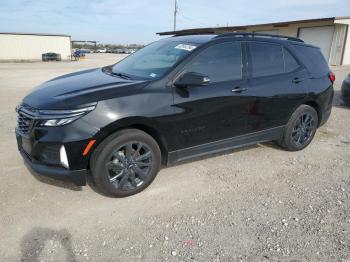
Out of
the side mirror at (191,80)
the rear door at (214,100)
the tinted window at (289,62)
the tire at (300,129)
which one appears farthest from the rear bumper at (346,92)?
the side mirror at (191,80)

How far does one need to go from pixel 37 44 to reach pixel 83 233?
146ft

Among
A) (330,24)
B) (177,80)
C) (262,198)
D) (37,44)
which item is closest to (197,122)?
(177,80)

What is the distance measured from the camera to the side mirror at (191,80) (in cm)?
350

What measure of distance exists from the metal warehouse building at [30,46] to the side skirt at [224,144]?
4217 cm

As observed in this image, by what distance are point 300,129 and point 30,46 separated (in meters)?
43.3

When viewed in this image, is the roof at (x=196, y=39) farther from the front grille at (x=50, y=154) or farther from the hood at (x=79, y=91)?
the front grille at (x=50, y=154)

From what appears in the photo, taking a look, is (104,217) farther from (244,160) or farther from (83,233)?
(244,160)

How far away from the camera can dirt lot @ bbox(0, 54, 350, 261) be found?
2713 mm

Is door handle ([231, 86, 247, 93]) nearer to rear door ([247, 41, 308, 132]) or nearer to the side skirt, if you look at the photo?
rear door ([247, 41, 308, 132])

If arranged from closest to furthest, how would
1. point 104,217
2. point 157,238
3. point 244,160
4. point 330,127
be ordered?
point 157,238 < point 104,217 < point 244,160 < point 330,127

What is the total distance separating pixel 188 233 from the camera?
9.70ft

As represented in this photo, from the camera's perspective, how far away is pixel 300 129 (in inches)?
200

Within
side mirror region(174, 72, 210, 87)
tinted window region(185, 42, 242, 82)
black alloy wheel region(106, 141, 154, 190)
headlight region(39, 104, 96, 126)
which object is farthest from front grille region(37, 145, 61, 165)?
tinted window region(185, 42, 242, 82)

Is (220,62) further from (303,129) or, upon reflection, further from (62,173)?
(62,173)
